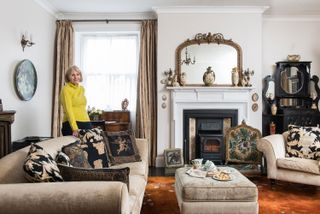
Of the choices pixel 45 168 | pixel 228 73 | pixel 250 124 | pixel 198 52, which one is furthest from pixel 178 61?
pixel 45 168

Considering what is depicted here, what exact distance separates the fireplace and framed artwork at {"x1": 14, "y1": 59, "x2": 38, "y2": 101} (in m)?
2.39

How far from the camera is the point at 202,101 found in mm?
5289

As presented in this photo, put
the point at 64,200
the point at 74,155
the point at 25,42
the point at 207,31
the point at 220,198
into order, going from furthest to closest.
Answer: the point at 207,31, the point at 25,42, the point at 220,198, the point at 74,155, the point at 64,200

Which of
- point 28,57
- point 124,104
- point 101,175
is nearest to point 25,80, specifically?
point 28,57

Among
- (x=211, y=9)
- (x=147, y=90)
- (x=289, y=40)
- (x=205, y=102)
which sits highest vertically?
(x=211, y=9)

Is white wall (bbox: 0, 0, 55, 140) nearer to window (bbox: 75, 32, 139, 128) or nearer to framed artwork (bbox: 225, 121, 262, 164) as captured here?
window (bbox: 75, 32, 139, 128)

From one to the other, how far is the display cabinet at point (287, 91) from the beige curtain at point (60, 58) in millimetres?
3440

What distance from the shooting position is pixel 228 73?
5387mm

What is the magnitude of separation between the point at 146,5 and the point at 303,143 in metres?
3.10

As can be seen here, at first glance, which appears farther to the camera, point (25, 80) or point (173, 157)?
point (173, 157)

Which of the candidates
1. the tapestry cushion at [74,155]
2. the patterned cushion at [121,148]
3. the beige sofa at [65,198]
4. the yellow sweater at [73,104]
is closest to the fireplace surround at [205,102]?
the patterned cushion at [121,148]

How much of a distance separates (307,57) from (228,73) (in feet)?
5.02

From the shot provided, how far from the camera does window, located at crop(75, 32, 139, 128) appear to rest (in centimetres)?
580

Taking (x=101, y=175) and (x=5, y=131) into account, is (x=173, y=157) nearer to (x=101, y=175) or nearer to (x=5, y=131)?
(x=5, y=131)
